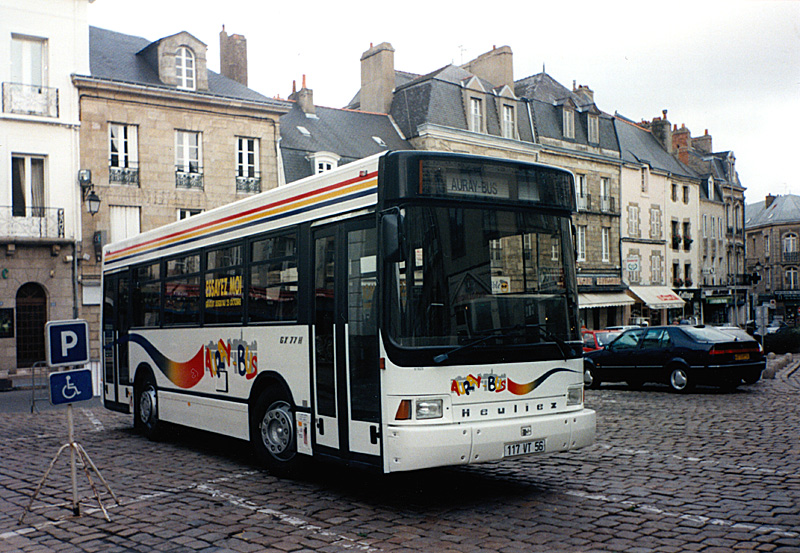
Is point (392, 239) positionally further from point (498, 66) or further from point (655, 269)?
point (655, 269)

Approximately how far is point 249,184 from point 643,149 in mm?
31326

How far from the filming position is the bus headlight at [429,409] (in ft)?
22.3

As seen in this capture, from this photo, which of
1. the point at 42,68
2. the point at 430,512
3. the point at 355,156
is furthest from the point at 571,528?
the point at 355,156

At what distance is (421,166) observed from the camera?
7.11 m

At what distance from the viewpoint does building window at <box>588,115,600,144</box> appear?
159ft

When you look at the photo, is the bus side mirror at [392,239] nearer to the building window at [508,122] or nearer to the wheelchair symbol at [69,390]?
the wheelchair symbol at [69,390]

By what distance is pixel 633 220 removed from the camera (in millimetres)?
51438

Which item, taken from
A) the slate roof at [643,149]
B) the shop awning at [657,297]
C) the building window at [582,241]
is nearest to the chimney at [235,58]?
the building window at [582,241]

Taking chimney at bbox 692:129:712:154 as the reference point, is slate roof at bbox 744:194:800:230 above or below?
below

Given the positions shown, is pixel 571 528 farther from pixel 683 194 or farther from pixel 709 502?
pixel 683 194

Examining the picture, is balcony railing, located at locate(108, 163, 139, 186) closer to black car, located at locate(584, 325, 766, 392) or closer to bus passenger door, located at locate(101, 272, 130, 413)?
bus passenger door, located at locate(101, 272, 130, 413)

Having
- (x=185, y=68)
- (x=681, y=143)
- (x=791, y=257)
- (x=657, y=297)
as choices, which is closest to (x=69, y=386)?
(x=185, y=68)

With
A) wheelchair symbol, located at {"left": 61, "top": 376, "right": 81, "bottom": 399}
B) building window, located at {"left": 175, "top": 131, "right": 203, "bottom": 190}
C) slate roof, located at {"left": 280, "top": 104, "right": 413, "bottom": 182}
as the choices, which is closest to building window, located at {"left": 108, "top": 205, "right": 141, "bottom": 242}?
building window, located at {"left": 175, "top": 131, "right": 203, "bottom": 190}

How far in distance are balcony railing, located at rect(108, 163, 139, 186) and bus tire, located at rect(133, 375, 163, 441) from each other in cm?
1909
